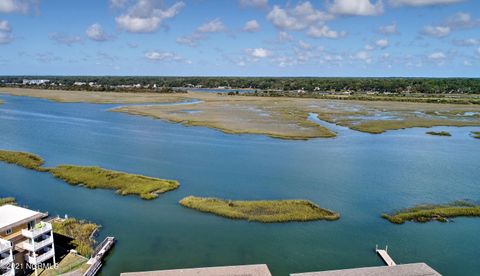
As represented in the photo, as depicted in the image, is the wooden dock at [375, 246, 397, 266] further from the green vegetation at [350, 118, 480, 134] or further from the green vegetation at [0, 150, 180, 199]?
the green vegetation at [350, 118, 480, 134]

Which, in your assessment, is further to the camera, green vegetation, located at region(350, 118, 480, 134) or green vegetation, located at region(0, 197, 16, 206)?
green vegetation, located at region(350, 118, 480, 134)

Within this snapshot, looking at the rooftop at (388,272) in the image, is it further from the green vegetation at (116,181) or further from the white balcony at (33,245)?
the green vegetation at (116,181)

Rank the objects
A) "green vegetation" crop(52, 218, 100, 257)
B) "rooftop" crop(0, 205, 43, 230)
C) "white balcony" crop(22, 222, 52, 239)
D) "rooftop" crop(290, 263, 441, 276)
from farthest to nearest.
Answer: "green vegetation" crop(52, 218, 100, 257) < "rooftop" crop(0, 205, 43, 230) < "white balcony" crop(22, 222, 52, 239) < "rooftop" crop(290, 263, 441, 276)

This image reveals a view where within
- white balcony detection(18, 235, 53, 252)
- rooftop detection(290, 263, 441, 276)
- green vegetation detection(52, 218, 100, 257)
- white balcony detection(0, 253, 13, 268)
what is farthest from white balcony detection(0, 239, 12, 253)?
rooftop detection(290, 263, 441, 276)

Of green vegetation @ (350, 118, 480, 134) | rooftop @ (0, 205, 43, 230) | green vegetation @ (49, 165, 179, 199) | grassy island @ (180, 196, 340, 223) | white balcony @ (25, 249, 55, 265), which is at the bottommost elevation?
grassy island @ (180, 196, 340, 223)

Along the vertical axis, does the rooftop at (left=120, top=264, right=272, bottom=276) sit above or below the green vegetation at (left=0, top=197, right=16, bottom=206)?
above

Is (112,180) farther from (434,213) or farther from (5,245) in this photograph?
(434,213)

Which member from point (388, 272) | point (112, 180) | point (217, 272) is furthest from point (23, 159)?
point (388, 272)

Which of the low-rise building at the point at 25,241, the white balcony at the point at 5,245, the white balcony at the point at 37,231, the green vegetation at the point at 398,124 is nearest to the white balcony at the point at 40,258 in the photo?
the low-rise building at the point at 25,241
